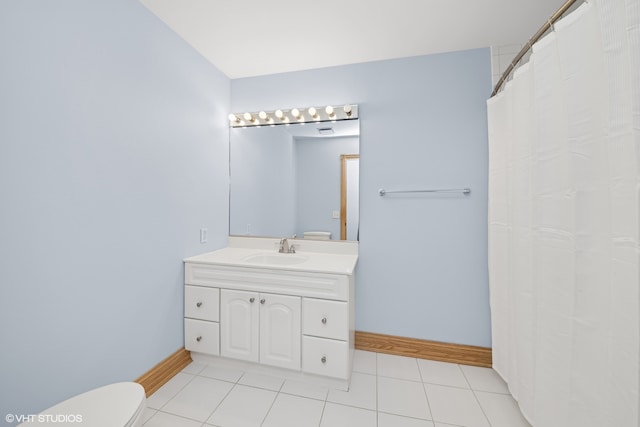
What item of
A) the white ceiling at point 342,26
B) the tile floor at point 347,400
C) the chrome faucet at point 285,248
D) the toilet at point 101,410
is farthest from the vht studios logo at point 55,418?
the white ceiling at point 342,26

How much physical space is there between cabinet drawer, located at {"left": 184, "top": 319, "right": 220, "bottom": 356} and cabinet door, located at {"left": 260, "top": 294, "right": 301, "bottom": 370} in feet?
1.12

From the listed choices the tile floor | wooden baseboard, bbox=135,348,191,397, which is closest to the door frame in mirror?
the tile floor

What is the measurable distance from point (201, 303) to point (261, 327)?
47cm

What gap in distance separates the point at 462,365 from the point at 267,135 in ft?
7.83

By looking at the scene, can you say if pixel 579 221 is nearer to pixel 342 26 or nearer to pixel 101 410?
pixel 342 26

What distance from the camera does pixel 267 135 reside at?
2201mm

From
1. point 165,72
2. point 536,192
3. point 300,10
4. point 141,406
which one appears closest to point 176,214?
point 165,72

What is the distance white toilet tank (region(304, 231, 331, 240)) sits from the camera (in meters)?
2.07

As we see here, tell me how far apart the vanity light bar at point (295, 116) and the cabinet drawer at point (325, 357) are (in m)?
1.63

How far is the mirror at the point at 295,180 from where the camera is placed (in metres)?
2.02

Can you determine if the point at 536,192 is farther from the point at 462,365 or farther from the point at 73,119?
the point at 73,119

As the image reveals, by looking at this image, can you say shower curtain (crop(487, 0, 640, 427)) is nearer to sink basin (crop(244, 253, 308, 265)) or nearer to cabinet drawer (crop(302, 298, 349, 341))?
cabinet drawer (crop(302, 298, 349, 341))

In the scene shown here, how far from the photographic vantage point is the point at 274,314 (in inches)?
62.5

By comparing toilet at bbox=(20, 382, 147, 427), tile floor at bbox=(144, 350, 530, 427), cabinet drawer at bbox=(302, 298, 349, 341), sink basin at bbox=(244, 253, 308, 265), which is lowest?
tile floor at bbox=(144, 350, 530, 427)
